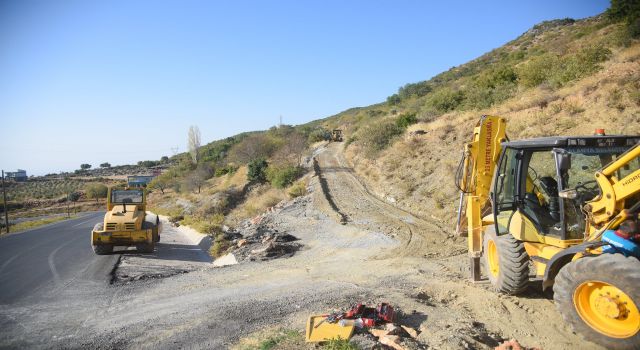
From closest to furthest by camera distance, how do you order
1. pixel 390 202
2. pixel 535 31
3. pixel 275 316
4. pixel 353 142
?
pixel 275 316 → pixel 390 202 → pixel 353 142 → pixel 535 31

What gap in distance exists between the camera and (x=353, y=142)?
38469 mm

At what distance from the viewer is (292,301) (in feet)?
23.2

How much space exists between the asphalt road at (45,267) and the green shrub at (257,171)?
16020 mm

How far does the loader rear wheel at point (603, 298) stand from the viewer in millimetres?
3986

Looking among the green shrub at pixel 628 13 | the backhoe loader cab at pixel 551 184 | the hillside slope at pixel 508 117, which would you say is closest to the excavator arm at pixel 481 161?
the backhoe loader cab at pixel 551 184

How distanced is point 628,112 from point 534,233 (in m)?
12.0

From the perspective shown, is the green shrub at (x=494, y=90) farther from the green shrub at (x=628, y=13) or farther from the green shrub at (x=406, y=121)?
the green shrub at (x=628, y=13)

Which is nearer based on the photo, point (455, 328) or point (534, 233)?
point (455, 328)

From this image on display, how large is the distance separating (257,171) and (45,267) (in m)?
21.6

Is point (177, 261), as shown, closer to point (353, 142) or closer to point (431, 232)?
point (431, 232)

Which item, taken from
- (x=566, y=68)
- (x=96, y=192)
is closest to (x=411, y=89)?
(x=566, y=68)

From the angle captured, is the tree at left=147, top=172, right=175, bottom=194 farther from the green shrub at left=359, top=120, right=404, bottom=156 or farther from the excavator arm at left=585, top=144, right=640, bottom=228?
the excavator arm at left=585, top=144, right=640, bottom=228

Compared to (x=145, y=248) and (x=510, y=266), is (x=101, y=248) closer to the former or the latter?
(x=145, y=248)

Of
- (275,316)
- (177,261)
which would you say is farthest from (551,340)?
(177,261)
